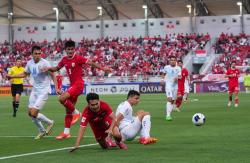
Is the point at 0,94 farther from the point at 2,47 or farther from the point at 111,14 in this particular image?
the point at 111,14

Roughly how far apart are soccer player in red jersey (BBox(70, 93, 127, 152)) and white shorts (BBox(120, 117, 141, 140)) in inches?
32.2

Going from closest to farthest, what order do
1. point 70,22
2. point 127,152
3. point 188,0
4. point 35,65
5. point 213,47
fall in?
point 127,152
point 35,65
point 213,47
point 188,0
point 70,22

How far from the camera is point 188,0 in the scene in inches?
3169

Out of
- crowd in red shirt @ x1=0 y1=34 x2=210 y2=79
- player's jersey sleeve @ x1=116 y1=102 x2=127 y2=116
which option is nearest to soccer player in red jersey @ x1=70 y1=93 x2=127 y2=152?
player's jersey sleeve @ x1=116 y1=102 x2=127 y2=116

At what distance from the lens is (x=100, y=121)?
550 inches

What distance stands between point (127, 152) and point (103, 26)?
236 feet

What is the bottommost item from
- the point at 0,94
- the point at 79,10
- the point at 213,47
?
the point at 0,94

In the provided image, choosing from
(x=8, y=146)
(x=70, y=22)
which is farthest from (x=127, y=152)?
(x=70, y=22)

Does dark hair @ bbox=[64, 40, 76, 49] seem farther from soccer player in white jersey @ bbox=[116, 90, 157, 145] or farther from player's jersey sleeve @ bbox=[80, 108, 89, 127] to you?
player's jersey sleeve @ bbox=[80, 108, 89, 127]

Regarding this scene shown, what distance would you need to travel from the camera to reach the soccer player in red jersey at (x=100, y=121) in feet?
44.3

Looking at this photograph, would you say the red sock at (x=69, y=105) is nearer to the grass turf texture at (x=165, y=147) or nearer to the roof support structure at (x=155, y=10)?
the grass turf texture at (x=165, y=147)

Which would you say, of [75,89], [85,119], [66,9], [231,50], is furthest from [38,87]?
[66,9]

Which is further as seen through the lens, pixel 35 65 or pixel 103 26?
pixel 103 26

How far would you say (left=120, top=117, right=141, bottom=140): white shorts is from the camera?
590 inches
